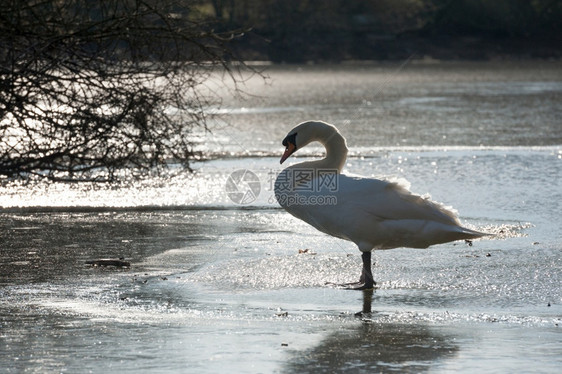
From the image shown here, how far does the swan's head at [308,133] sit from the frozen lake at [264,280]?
34.6 inches

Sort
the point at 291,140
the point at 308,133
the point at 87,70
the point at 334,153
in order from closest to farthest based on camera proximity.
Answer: the point at 334,153 < the point at 308,133 < the point at 291,140 < the point at 87,70

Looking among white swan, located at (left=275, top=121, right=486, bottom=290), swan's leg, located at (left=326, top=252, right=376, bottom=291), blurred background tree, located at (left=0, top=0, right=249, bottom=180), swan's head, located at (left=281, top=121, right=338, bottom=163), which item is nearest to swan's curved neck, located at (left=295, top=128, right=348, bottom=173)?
swan's head, located at (left=281, top=121, right=338, bottom=163)

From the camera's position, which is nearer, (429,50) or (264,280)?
(264,280)

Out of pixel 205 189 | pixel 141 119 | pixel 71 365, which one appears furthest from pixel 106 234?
pixel 71 365

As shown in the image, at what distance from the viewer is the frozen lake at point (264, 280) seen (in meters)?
5.51

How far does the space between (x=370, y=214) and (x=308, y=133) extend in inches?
48.2

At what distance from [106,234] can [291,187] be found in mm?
2364

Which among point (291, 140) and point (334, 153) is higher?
point (291, 140)

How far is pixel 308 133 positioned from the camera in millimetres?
8227

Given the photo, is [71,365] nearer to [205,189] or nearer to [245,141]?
[205,189]

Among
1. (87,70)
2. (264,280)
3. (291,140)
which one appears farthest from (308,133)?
(87,70)

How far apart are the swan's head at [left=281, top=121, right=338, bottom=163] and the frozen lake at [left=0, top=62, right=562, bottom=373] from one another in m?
0.88

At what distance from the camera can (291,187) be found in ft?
24.8

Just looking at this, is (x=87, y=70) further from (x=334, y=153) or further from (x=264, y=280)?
(x=264, y=280)
